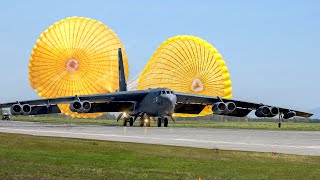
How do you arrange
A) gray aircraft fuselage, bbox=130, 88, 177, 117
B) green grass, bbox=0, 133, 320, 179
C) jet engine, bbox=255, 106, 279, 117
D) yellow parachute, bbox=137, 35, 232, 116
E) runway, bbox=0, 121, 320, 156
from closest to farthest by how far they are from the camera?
green grass, bbox=0, 133, 320, 179 → runway, bbox=0, 121, 320, 156 → gray aircraft fuselage, bbox=130, 88, 177, 117 → jet engine, bbox=255, 106, 279, 117 → yellow parachute, bbox=137, 35, 232, 116

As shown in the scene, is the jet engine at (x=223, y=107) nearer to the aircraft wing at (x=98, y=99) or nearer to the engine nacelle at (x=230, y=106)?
the engine nacelle at (x=230, y=106)

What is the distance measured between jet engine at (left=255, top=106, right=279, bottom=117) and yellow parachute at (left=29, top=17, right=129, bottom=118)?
59.8ft

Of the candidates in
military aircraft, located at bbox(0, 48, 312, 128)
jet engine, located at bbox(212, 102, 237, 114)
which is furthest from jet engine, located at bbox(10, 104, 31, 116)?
jet engine, located at bbox(212, 102, 237, 114)

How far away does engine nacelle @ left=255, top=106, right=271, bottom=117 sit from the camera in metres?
67.6

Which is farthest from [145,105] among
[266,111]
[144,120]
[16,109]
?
[16,109]

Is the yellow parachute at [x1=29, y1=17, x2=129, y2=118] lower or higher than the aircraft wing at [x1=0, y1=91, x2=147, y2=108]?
higher

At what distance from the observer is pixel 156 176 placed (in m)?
19.0

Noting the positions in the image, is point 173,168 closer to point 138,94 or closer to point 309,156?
point 309,156

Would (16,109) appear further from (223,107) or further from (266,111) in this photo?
(266,111)

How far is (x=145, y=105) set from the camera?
65688 mm

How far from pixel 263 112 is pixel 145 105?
12.5m

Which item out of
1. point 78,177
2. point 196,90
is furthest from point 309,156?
point 196,90

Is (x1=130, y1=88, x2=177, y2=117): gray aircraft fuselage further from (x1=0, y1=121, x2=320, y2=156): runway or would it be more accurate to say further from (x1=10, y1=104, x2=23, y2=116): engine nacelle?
(x1=0, y1=121, x2=320, y2=156): runway

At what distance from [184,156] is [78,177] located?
8.48m
